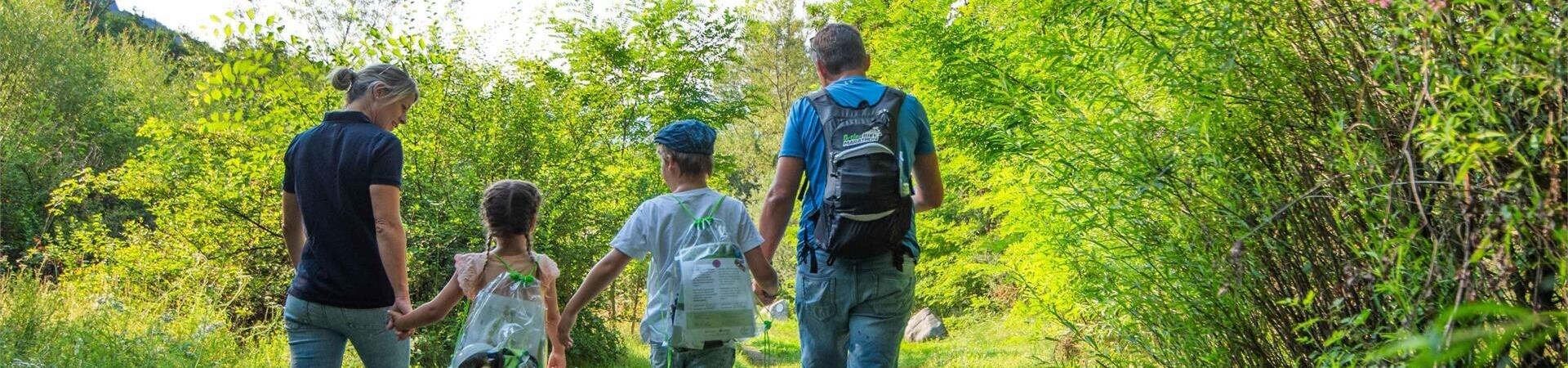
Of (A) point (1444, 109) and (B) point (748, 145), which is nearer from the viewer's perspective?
(A) point (1444, 109)

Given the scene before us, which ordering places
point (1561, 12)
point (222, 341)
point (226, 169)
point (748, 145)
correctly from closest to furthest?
point (1561, 12), point (222, 341), point (226, 169), point (748, 145)

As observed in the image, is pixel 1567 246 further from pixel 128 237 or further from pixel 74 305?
pixel 128 237

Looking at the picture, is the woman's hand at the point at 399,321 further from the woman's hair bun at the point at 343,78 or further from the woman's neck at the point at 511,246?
the woman's hair bun at the point at 343,78

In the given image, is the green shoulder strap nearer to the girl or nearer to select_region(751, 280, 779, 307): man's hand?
select_region(751, 280, 779, 307): man's hand

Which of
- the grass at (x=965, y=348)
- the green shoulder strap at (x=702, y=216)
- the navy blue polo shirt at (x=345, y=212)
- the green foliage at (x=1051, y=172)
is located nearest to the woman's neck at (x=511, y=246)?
the navy blue polo shirt at (x=345, y=212)

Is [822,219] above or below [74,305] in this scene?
above

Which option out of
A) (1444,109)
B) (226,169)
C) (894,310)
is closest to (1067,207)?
(894,310)

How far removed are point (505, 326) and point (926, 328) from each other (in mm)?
16082

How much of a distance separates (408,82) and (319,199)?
0.51 metres

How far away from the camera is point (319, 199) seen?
12.3 ft

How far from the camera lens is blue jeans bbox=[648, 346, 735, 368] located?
153 inches

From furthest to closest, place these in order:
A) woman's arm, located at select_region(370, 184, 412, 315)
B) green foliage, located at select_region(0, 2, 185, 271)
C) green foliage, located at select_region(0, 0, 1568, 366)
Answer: green foliage, located at select_region(0, 2, 185, 271), woman's arm, located at select_region(370, 184, 412, 315), green foliage, located at select_region(0, 0, 1568, 366)

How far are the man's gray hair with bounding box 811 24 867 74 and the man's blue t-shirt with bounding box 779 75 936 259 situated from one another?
0.06 m

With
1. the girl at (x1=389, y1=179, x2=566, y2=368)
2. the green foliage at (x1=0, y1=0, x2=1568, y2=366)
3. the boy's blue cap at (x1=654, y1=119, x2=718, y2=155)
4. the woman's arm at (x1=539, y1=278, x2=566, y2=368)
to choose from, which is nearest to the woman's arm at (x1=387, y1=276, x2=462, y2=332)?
the girl at (x1=389, y1=179, x2=566, y2=368)
